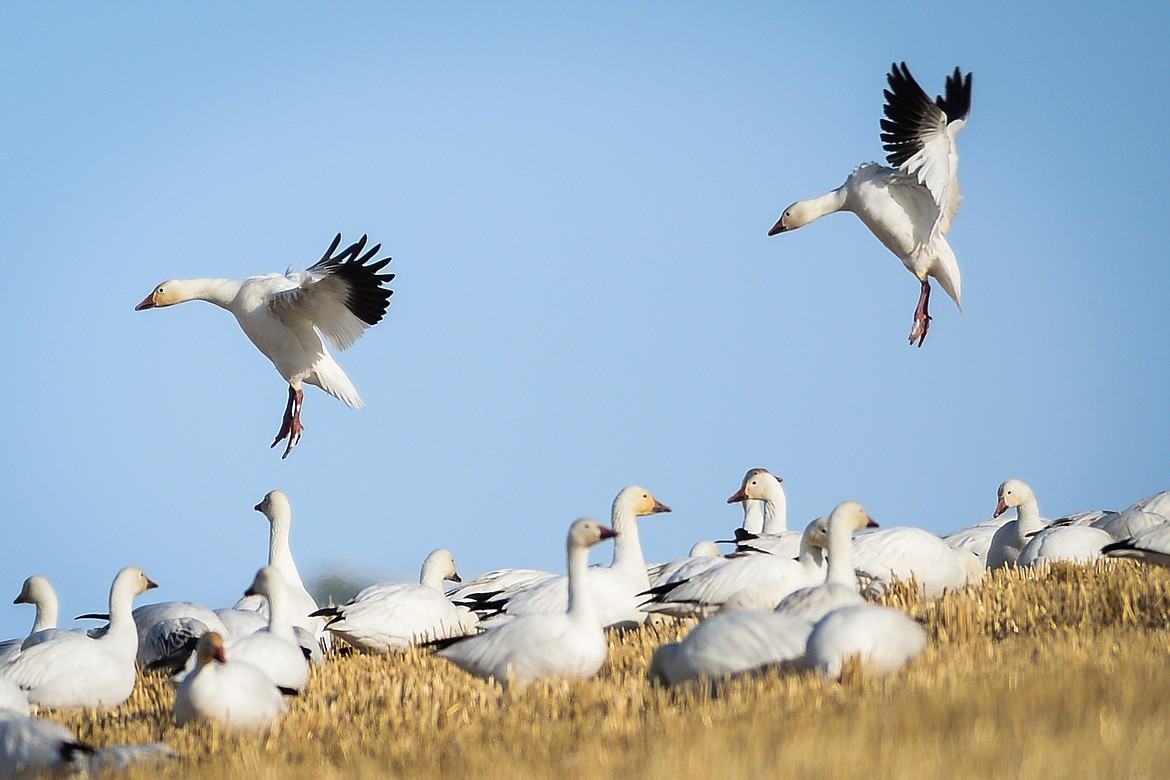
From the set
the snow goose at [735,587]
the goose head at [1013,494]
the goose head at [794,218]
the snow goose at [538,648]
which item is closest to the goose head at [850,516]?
the snow goose at [735,587]

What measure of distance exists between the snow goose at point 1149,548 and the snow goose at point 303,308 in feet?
19.2

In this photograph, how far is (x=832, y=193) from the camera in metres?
13.3

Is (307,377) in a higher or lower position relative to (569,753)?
higher

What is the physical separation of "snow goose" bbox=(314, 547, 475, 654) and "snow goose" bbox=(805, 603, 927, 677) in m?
3.26

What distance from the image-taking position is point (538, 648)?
18.9ft

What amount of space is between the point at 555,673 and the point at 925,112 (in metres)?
6.93

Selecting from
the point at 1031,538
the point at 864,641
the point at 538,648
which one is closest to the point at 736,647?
the point at 864,641

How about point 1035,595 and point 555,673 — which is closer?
point 555,673

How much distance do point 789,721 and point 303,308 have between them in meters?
8.26

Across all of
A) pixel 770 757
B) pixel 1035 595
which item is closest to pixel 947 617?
pixel 1035 595

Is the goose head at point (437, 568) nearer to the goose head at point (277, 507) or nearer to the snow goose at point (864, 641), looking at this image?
the goose head at point (277, 507)

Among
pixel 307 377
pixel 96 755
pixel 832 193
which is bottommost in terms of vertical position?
pixel 96 755

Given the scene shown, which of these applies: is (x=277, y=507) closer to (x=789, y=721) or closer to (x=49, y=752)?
(x=49, y=752)

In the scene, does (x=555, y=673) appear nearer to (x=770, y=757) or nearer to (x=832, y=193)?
(x=770, y=757)
